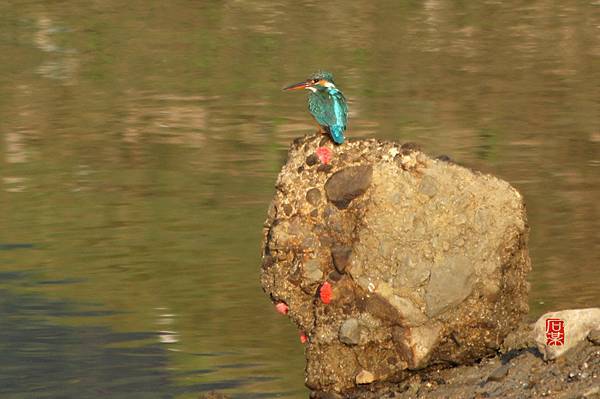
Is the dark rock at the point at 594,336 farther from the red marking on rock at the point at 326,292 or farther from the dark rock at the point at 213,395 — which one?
the dark rock at the point at 213,395

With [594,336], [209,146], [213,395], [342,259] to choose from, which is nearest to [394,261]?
[342,259]

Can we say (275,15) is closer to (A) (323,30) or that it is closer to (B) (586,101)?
(A) (323,30)

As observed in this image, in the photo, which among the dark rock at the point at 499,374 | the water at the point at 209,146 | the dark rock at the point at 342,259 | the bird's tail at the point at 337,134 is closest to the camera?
the dark rock at the point at 499,374

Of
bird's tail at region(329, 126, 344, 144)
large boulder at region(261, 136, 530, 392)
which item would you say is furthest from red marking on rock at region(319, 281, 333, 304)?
bird's tail at region(329, 126, 344, 144)

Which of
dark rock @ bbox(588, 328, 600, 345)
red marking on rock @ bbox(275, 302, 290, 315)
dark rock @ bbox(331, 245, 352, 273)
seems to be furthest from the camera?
red marking on rock @ bbox(275, 302, 290, 315)

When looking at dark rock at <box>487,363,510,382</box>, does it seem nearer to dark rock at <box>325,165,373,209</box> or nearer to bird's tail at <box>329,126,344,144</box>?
dark rock at <box>325,165,373,209</box>

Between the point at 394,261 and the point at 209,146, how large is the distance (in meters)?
9.18

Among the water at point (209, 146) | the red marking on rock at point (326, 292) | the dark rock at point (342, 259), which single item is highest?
the dark rock at point (342, 259)

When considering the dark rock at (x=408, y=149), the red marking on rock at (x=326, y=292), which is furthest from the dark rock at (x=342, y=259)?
the dark rock at (x=408, y=149)

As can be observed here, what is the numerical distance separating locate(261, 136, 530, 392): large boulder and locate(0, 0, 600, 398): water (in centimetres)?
92

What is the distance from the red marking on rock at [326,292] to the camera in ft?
31.1

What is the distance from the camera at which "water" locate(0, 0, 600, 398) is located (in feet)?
37.4

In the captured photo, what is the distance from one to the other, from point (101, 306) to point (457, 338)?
3.78m

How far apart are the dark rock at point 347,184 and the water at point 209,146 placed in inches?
54.2
